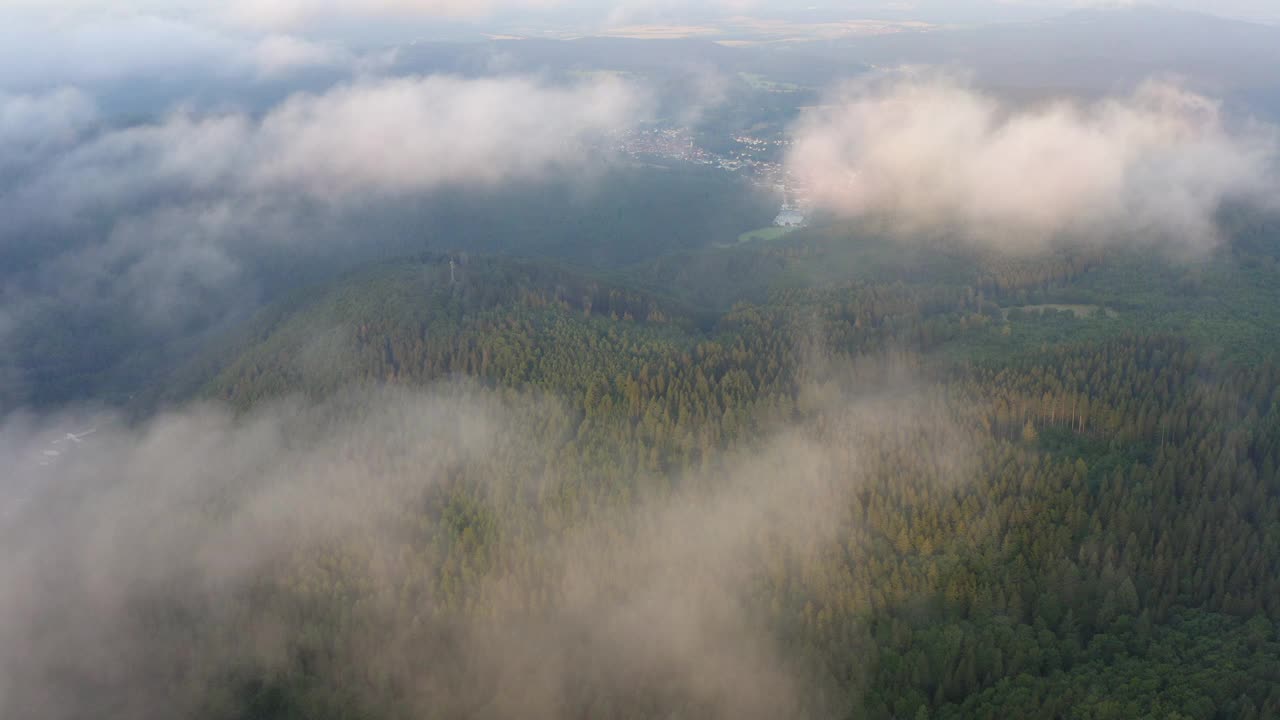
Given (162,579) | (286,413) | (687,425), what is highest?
(687,425)

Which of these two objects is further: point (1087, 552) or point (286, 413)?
point (286, 413)

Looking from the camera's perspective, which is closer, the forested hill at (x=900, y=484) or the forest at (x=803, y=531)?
the forested hill at (x=900, y=484)

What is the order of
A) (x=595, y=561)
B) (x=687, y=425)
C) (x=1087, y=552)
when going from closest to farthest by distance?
1. (x=1087, y=552)
2. (x=595, y=561)
3. (x=687, y=425)

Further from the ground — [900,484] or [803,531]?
[900,484]

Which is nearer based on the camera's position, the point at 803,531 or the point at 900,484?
the point at 803,531

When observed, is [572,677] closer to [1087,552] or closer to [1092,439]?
[1087,552]

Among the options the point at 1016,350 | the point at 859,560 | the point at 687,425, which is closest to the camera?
the point at 859,560

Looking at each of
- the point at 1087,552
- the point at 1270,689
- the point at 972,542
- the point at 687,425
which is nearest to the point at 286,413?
the point at 687,425

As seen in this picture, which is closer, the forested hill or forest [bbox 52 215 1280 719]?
the forested hill
